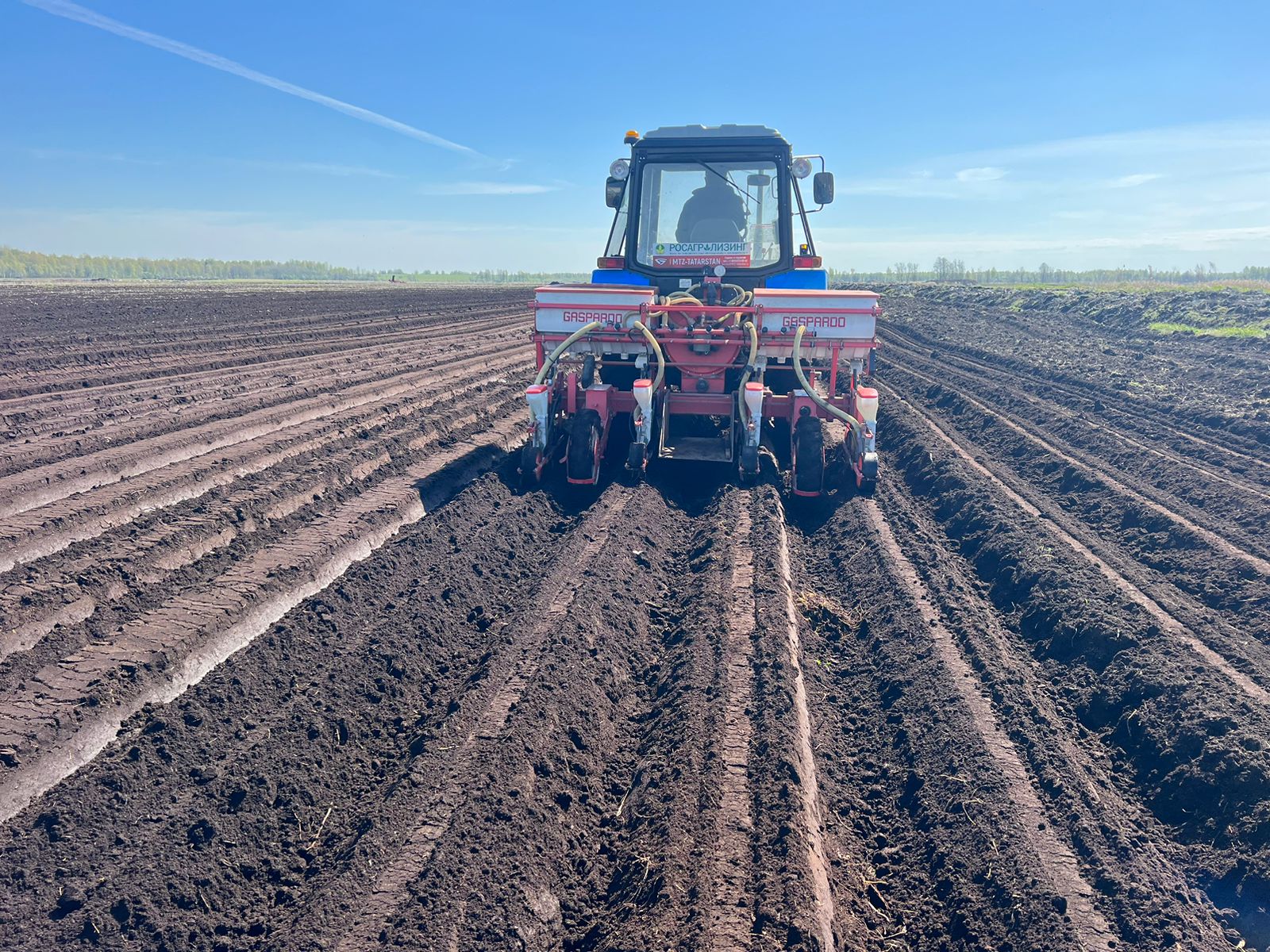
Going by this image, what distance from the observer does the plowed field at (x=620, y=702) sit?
3.20 m

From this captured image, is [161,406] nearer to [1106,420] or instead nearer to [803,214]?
[803,214]

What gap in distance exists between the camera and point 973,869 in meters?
3.41

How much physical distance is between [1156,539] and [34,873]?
802cm

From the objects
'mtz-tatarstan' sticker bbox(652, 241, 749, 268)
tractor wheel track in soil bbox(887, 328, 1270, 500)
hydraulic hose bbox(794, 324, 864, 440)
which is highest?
'mtz-tatarstan' sticker bbox(652, 241, 749, 268)

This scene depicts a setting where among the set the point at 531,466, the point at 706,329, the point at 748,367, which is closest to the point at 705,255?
the point at 706,329

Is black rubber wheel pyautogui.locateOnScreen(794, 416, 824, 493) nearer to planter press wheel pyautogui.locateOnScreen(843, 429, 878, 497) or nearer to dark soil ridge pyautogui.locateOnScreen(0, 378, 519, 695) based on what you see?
planter press wheel pyautogui.locateOnScreen(843, 429, 878, 497)

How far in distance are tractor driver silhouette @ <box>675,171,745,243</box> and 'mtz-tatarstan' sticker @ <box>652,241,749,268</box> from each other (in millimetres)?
117

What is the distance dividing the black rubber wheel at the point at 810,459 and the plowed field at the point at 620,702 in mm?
245

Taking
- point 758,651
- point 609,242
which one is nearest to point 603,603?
point 758,651

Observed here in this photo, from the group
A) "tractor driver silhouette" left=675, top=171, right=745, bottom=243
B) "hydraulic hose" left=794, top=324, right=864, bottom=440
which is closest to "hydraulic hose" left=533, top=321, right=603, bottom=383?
"hydraulic hose" left=794, top=324, right=864, bottom=440

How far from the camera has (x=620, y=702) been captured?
4.69 metres

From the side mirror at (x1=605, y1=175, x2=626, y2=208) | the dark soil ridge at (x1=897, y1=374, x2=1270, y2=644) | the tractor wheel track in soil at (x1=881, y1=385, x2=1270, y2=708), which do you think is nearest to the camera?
the tractor wheel track in soil at (x1=881, y1=385, x2=1270, y2=708)

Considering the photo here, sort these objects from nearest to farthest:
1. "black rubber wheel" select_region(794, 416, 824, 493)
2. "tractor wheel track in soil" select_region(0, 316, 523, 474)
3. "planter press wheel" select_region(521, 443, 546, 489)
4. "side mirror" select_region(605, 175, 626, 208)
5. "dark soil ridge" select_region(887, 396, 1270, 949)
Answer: "dark soil ridge" select_region(887, 396, 1270, 949), "black rubber wheel" select_region(794, 416, 824, 493), "planter press wheel" select_region(521, 443, 546, 489), "tractor wheel track in soil" select_region(0, 316, 523, 474), "side mirror" select_region(605, 175, 626, 208)

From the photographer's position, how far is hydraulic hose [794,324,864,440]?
7.93 metres
